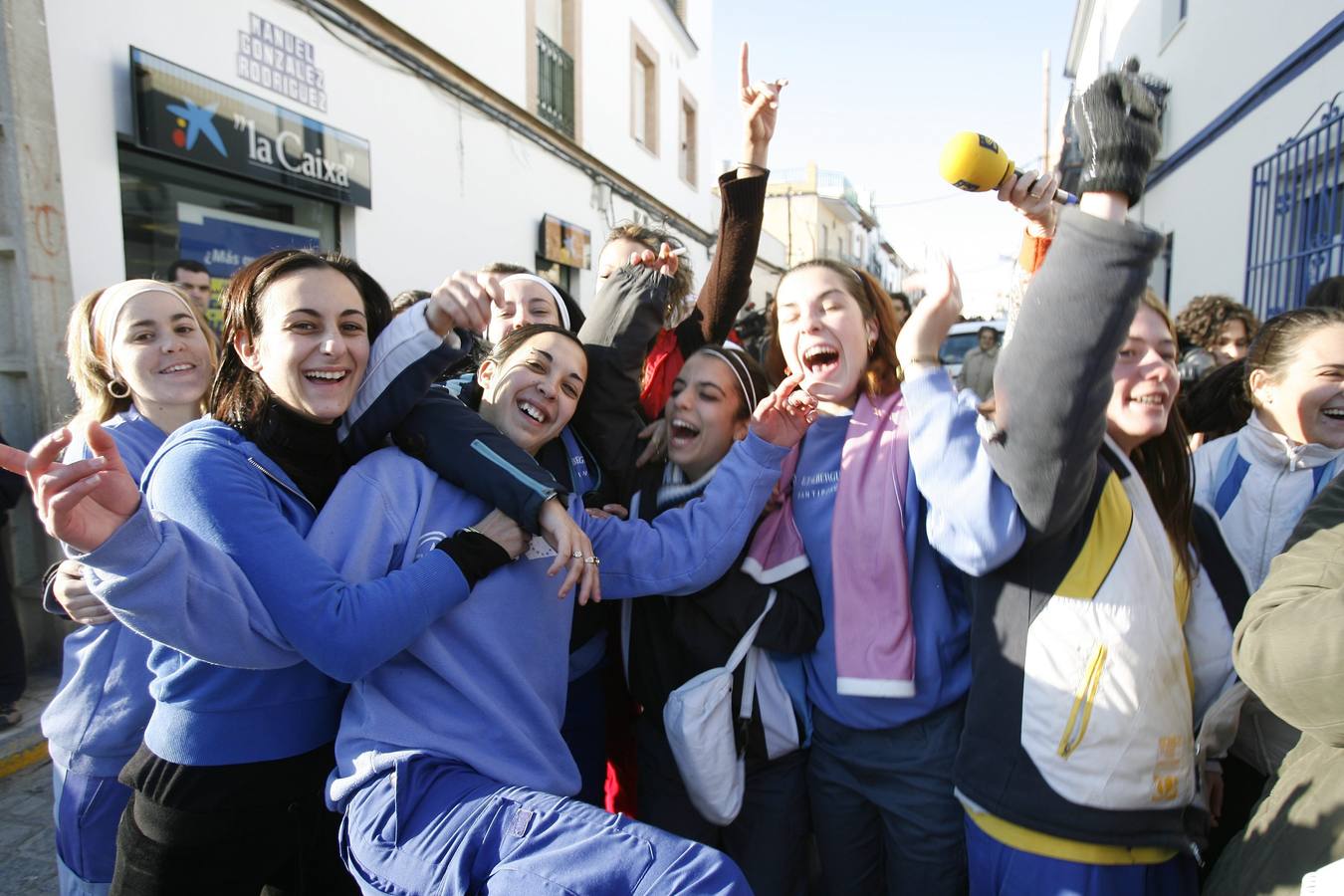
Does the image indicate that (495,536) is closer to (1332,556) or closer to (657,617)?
(657,617)

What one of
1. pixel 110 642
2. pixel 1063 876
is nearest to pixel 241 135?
pixel 110 642

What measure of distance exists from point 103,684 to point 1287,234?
7216 mm

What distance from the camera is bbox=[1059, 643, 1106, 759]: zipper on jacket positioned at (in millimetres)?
1340

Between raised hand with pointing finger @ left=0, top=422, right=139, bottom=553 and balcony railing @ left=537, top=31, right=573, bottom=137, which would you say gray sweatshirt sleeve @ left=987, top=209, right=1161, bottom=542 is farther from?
balcony railing @ left=537, top=31, right=573, bottom=137

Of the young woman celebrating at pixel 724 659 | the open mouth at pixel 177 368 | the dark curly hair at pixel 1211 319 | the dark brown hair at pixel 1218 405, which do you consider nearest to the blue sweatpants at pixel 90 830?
the open mouth at pixel 177 368

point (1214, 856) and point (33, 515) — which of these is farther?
point (33, 515)

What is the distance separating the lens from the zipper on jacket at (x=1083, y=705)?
1340 mm

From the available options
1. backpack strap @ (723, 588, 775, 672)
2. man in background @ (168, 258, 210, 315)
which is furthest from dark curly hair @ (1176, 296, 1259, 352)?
man in background @ (168, 258, 210, 315)

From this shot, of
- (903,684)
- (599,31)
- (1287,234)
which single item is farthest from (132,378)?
(599,31)

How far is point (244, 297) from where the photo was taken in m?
1.67

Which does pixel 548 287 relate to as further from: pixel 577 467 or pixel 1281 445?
pixel 1281 445

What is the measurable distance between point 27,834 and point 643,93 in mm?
12270

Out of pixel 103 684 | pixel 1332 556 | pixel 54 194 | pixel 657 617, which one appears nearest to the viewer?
pixel 1332 556

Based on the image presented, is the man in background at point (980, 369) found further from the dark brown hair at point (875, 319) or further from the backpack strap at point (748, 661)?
the backpack strap at point (748, 661)
